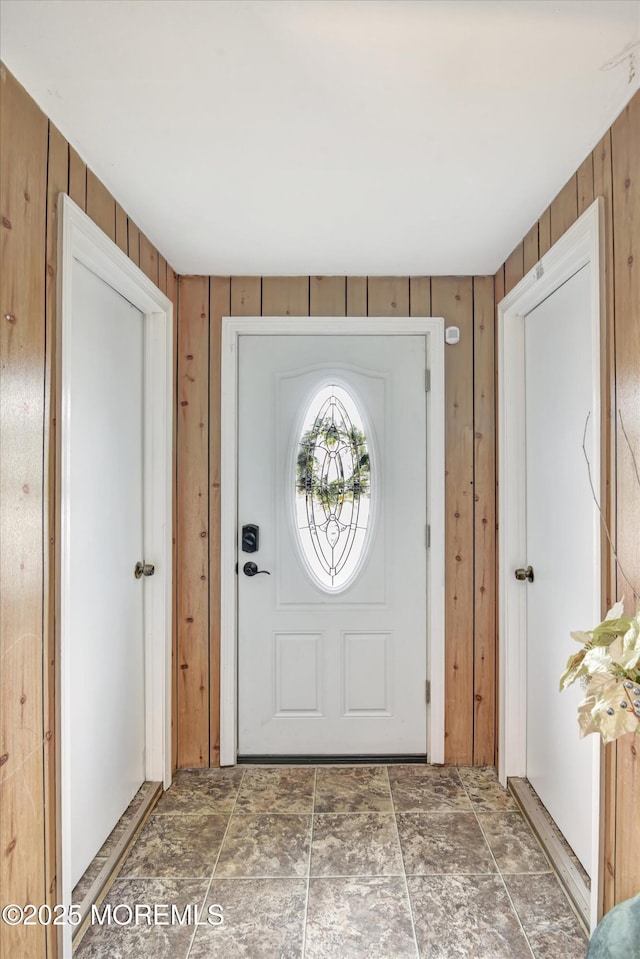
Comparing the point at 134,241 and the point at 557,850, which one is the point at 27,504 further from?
the point at 557,850

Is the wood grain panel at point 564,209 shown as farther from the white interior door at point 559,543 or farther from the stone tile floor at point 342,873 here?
the stone tile floor at point 342,873

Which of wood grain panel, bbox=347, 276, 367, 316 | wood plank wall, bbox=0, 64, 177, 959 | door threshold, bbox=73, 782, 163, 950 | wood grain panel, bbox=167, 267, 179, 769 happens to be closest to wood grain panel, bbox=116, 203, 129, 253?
wood plank wall, bbox=0, 64, 177, 959

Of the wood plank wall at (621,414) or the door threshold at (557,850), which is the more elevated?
the wood plank wall at (621,414)

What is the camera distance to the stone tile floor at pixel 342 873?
5.16 feet

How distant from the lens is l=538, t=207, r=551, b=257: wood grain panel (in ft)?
6.15

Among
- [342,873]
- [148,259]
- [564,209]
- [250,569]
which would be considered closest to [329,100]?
[564,209]

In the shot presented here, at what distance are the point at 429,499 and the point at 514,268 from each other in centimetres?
108

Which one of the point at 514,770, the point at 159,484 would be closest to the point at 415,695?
the point at 514,770

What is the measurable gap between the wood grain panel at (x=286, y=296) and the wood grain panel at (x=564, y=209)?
1.13m

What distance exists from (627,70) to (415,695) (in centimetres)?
242

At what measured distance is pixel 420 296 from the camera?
2535mm

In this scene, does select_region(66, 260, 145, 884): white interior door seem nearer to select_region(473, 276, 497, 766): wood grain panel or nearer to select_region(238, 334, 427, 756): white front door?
select_region(238, 334, 427, 756): white front door

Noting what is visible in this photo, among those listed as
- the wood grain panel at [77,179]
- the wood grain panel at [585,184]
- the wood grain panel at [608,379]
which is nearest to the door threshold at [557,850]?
the wood grain panel at [608,379]

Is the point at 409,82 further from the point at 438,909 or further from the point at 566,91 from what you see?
the point at 438,909
